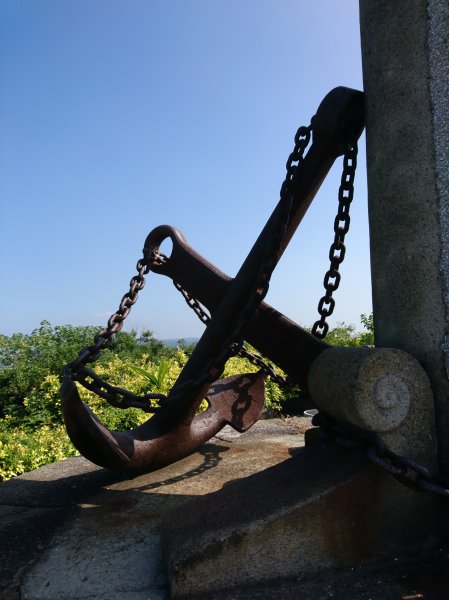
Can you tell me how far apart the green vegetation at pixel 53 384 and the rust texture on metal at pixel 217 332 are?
0.58 metres

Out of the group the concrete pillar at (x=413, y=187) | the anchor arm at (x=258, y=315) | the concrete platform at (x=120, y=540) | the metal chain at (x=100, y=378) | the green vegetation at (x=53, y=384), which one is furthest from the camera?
the green vegetation at (x=53, y=384)

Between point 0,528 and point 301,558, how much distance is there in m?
1.21

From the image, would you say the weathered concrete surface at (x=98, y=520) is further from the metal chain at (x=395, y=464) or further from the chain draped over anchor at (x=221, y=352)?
the metal chain at (x=395, y=464)

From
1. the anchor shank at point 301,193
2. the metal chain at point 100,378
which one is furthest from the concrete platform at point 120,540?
the anchor shank at point 301,193

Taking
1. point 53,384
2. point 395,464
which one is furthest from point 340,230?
point 53,384

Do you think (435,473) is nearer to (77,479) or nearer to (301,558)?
(301,558)

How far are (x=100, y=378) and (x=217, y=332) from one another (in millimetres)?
605

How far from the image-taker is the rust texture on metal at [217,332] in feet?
6.24

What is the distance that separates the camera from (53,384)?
5801 millimetres

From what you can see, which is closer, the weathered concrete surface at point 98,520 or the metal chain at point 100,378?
the weathered concrete surface at point 98,520

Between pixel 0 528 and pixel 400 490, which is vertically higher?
pixel 400 490

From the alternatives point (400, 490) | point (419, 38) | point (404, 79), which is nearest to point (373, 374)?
point (400, 490)

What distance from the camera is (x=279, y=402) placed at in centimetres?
609

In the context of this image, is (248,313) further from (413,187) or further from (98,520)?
(98,520)
